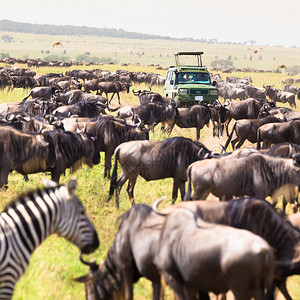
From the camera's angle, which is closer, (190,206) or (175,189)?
(190,206)

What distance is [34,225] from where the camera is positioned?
4500 mm

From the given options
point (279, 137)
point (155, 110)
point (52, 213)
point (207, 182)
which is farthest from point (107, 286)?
point (155, 110)

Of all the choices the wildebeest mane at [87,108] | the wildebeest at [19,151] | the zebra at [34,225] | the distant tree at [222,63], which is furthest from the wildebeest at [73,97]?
the distant tree at [222,63]

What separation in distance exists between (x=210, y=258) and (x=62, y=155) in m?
5.18

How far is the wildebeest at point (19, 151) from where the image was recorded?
8164 millimetres

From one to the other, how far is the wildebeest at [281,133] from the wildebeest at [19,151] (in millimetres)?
6158

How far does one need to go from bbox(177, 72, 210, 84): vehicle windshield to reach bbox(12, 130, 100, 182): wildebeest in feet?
32.4

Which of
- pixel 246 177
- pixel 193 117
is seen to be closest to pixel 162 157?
pixel 246 177

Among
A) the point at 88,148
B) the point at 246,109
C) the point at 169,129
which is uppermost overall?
the point at 88,148

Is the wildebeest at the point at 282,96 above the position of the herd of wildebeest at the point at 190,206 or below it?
below

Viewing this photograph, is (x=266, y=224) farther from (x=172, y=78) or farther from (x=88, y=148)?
(x=172, y=78)

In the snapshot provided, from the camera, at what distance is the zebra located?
434cm

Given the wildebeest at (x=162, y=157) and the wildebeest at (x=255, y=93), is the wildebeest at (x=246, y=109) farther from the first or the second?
the wildebeest at (x=255, y=93)

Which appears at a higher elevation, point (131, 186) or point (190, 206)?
point (190, 206)
